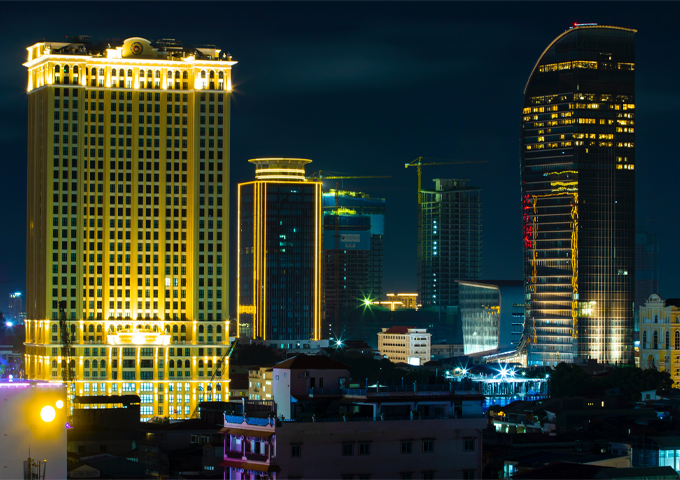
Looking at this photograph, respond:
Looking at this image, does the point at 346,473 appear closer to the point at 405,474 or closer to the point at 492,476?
the point at 405,474

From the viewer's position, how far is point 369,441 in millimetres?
73625

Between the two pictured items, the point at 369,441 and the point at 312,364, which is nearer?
the point at 369,441

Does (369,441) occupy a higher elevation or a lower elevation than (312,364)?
lower

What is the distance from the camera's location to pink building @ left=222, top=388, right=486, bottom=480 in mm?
71312

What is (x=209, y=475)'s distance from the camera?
99688mm

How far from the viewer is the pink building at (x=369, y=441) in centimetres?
7131

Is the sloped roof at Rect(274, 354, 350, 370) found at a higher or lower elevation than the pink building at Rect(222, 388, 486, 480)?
higher

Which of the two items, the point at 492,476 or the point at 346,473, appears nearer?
the point at 346,473

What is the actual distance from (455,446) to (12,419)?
3512cm

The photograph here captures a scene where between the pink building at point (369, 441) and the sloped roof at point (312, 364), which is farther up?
the sloped roof at point (312, 364)

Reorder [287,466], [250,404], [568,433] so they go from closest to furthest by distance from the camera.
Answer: [287,466] → [250,404] → [568,433]

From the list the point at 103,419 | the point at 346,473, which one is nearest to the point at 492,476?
the point at 346,473

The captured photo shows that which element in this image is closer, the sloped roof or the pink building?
the pink building

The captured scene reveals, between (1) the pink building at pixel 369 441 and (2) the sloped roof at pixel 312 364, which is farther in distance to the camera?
(2) the sloped roof at pixel 312 364
